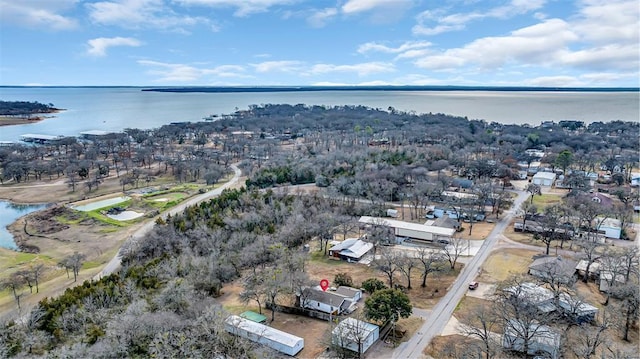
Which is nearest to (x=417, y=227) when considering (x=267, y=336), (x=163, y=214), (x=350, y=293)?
(x=350, y=293)

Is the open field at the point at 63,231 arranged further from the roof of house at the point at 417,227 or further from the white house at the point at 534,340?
the white house at the point at 534,340

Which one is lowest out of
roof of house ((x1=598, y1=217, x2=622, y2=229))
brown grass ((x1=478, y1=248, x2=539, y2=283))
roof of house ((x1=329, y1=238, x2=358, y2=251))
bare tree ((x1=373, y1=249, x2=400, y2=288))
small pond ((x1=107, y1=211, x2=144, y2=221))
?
small pond ((x1=107, y1=211, x2=144, y2=221))

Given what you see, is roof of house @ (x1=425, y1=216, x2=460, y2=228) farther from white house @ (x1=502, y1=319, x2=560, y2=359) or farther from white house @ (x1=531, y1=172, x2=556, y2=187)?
white house @ (x1=531, y1=172, x2=556, y2=187)

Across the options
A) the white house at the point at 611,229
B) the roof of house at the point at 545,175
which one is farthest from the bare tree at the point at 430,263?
the roof of house at the point at 545,175

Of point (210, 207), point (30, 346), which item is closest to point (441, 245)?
point (210, 207)

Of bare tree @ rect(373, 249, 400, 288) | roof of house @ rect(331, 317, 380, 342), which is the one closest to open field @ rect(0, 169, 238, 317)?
roof of house @ rect(331, 317, 380, 342)

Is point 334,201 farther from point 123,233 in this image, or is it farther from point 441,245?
point 123,233
